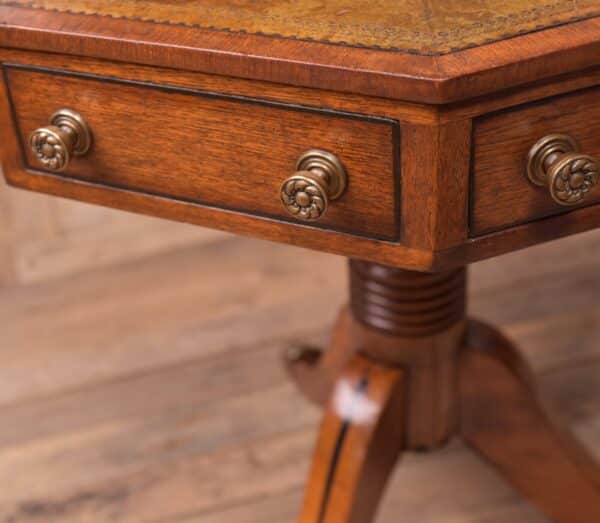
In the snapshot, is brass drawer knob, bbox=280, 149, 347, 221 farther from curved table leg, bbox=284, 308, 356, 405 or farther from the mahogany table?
curved table leg, bbox=284, 308, 356, 405

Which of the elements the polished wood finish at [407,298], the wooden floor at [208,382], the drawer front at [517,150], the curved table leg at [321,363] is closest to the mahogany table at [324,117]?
the drawer front at [517,150]

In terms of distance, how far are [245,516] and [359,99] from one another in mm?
667

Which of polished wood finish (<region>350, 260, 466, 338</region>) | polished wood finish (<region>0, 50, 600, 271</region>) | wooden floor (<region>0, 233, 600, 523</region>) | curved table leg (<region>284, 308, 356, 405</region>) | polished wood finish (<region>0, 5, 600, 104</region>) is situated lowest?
wooden floor (<region>0, 233, 600, 523</region>)

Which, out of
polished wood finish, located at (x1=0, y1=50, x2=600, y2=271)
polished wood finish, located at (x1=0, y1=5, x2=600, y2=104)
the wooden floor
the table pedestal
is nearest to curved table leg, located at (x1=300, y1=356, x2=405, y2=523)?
the table pedestal

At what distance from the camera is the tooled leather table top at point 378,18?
63cm

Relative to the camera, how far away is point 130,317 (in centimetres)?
150

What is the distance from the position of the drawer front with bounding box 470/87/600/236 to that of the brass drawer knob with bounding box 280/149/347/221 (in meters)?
0.09

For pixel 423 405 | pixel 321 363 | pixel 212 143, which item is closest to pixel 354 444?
pixel 423 405

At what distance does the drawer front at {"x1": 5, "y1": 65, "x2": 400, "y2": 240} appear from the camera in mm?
663

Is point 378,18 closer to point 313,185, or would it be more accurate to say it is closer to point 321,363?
point 313,185

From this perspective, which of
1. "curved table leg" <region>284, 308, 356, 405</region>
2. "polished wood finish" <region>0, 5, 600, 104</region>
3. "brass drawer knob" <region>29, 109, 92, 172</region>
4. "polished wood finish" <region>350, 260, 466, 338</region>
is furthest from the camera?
"curved table leg" <region>284, 308, 356, 405</region>

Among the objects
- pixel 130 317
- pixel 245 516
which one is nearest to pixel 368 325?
pixel 245 516

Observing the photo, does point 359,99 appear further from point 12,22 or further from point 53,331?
point 53,331

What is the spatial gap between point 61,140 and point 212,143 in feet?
0.38
